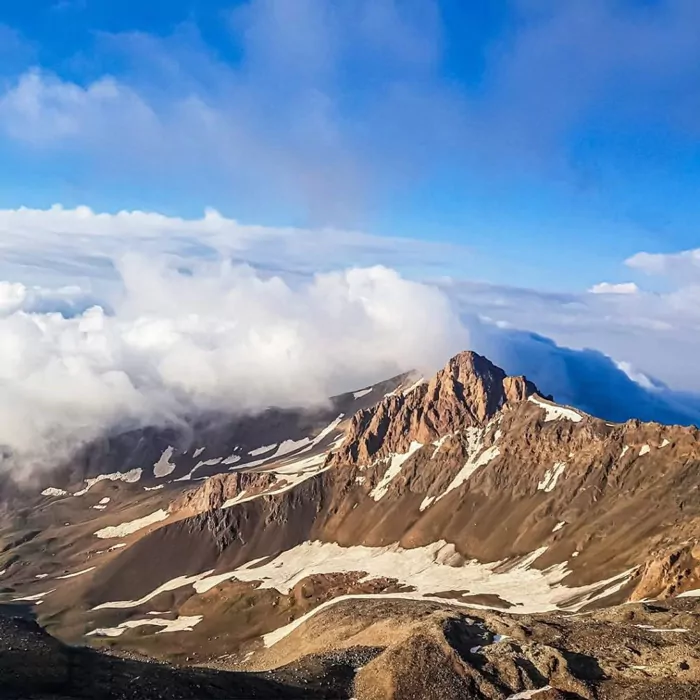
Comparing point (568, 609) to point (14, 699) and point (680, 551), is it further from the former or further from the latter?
point (14, 699)

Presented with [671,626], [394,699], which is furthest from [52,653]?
[671,626]

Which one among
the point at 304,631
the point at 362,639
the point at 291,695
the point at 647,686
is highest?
the point at 647,686

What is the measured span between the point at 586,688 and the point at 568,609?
101396mm

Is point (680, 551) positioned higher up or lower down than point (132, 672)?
lower down

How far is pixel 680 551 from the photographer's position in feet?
614

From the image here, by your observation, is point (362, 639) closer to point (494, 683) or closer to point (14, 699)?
point (494, 683)

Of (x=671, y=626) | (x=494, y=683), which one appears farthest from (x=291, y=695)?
(x=671, y=626)

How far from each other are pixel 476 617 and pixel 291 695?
5391 cm

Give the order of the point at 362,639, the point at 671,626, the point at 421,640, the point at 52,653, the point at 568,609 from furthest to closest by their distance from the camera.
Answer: the point at 568,609 → the point at 362,639 → the point at 671,626 → the point at 421,640 → the point at 52,653

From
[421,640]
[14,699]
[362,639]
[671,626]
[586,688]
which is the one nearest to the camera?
[14,699]

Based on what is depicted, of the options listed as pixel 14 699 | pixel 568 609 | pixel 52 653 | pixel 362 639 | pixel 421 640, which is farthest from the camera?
pixel 568 609

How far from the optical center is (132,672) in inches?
3383

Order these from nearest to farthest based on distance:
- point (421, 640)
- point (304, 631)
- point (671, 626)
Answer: point (421, 640) < point (671, 626) < point (304, 631)

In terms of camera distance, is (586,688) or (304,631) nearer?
(586,688)
